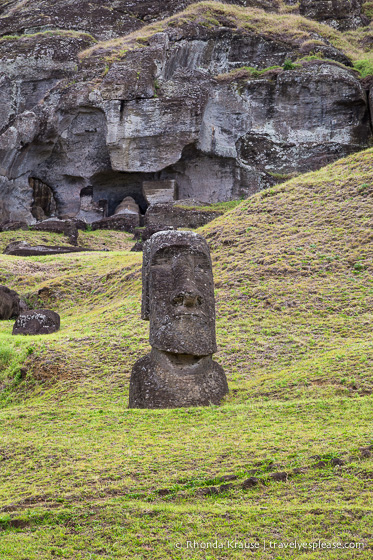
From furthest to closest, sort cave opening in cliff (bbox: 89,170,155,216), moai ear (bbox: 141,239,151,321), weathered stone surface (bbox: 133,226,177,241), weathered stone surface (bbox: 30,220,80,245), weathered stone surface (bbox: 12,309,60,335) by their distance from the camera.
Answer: cave opening in cliff (bbox: 89,170,155,216), weathered stone surface (bbox: 30,220,80,245), weathered stone surface (bbox: 133,226,177,241), weathered stone surface (bbox: 12,309,60,335), moai ear (bbox: 141,239,151,321)

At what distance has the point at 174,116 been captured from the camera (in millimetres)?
40812

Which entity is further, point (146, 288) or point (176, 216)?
point (176, 216)

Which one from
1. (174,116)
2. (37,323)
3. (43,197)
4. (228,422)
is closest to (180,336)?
(228,422)

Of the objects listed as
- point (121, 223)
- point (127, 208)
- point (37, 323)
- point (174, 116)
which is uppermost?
point (174, 116)

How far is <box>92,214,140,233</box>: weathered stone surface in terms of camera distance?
3603 cm

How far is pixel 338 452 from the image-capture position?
6020 millimetres

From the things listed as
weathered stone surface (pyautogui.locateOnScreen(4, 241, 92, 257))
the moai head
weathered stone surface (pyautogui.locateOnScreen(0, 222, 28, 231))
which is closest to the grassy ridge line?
weathered stone surface (pyautogui.locateOnScreen(0, 222, 28, 231))

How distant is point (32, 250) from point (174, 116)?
56.8 ft

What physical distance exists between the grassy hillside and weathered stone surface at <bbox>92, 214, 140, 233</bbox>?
16.9 m

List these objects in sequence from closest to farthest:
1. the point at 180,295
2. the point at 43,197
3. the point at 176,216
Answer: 1. the point at 180,295
2. the point at 176,216
3. the point at 43,197

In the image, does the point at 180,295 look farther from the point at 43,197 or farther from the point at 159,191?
the point at 43,197

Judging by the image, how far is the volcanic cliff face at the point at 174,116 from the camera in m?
41.4

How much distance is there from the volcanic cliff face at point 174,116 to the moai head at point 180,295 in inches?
1269

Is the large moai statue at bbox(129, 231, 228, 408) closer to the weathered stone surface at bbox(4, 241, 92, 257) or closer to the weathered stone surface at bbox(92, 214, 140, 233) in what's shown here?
the weathered stone surface at bbox(4, 241, 92, 257)
